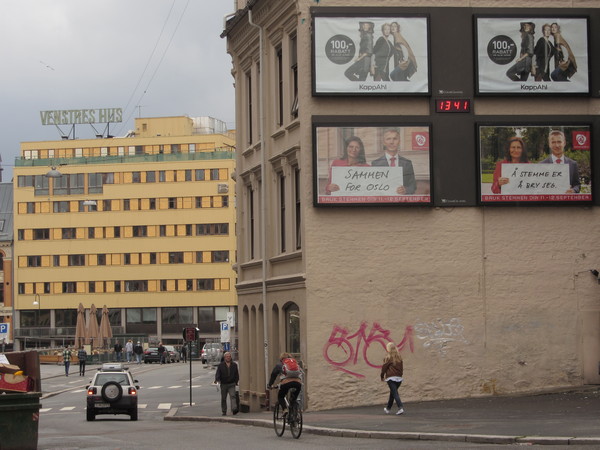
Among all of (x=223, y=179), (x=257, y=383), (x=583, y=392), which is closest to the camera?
(x=583, y=392)

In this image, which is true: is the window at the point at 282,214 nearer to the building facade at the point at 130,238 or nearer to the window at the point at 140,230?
the building facade at the point at 130,238

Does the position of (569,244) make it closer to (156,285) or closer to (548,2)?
(548,2)

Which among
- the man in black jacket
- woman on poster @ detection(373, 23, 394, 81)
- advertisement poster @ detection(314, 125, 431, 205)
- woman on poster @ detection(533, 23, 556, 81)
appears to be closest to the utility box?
advertisement poster @ detection(314, 125, 431, 205)

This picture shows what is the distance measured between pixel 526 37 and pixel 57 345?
93.3 metres

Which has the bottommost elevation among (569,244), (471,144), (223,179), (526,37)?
(569,244)

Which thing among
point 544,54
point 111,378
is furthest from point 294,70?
point 111,378

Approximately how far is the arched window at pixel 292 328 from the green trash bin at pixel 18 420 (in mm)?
12250

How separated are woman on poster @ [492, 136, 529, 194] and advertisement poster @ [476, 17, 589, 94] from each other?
1.29m

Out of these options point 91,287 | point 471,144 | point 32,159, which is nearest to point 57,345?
point 91,287

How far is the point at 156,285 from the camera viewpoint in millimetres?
115750

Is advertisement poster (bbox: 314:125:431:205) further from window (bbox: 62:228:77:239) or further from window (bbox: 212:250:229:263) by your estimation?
window (bbox: 62:228:77:239)

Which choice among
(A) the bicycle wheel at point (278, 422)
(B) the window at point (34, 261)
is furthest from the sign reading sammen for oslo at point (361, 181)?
(B) the window at point (34, 261)

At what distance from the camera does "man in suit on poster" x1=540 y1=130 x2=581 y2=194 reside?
30.2 meters

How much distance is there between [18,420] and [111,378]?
15508mm
